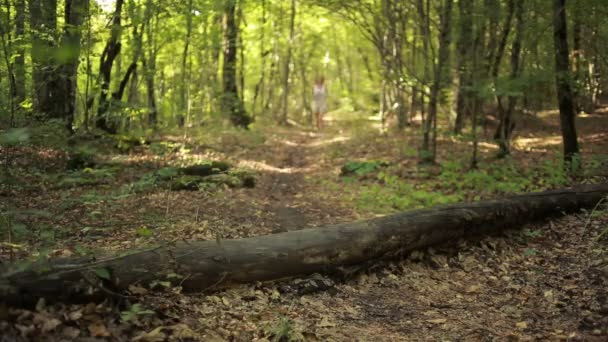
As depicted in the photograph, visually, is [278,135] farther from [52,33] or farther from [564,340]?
[564,340]

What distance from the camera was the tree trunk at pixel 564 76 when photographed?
10.0 meters

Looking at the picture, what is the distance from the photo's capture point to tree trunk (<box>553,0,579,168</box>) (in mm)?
10000

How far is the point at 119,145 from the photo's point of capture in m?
11.8

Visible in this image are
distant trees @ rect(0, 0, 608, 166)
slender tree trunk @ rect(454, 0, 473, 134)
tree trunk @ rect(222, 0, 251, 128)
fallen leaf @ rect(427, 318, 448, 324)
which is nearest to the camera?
fallen leaf @ rect(427, 318, 448, 324)

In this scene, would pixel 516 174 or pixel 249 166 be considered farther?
pixel 249 166

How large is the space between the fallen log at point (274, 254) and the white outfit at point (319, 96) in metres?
13.9

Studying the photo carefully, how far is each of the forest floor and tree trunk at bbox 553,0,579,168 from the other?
2.06 ft

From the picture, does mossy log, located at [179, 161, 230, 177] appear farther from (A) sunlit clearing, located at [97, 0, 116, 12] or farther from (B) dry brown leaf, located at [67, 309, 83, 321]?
(B) dry brown leaf, located at [67, 309, 83, 321]

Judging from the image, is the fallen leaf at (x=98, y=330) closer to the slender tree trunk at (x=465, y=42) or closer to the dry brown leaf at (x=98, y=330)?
the dry brown leaf at (x=98, y=330)

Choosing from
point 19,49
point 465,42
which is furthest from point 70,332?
point 465,42

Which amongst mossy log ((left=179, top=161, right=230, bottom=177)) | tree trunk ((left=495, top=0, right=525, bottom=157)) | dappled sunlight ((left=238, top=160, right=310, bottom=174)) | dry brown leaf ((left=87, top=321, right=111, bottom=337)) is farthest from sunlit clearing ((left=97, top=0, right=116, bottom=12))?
tree trunk ((left=495, top=0, right=525, bottom=157))

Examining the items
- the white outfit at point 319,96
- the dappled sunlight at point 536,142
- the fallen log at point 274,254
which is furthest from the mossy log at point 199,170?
the white outfit at point 319,96

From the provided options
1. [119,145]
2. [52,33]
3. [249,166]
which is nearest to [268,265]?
[52,33]

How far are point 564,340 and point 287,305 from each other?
256 cm
